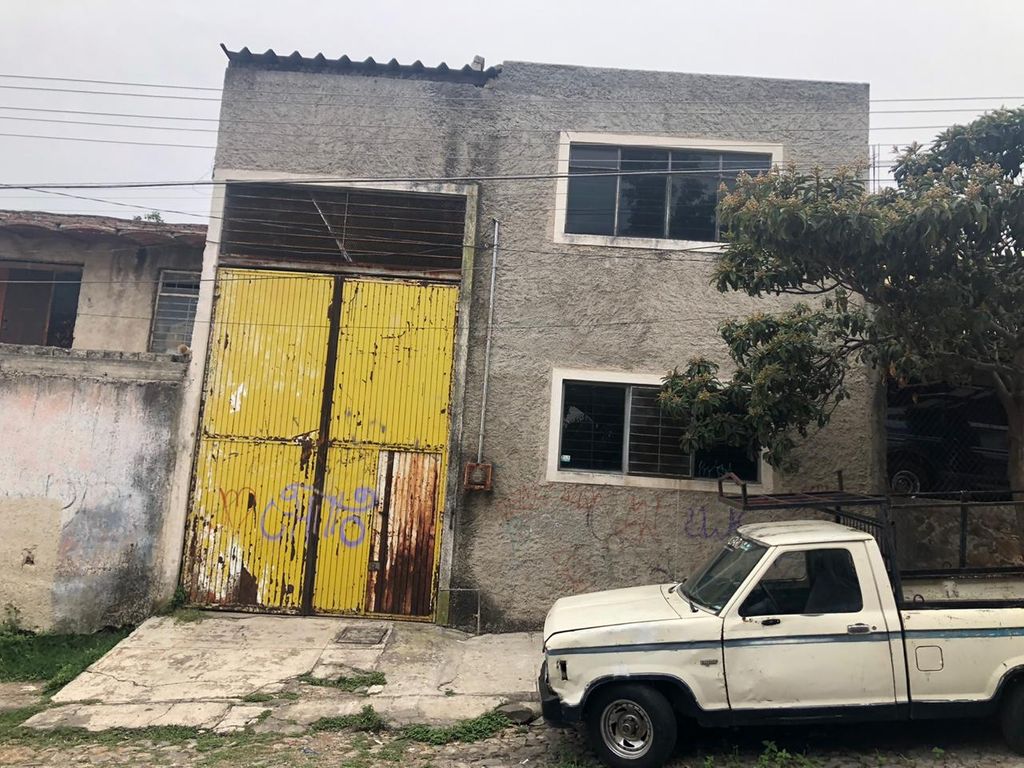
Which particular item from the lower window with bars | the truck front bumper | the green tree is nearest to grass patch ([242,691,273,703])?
the truck front bumper

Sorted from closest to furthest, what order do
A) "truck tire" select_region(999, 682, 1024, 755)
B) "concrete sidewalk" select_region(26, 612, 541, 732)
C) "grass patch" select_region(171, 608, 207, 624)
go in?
"truck tire" select_region(999, 682, 1024, 755)
"concrete sidewalk" select_region(26, 612, 541, 732)
"grass patch" select_region(171, 608, 207, 624)

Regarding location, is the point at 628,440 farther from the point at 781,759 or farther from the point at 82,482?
the point at 82,482

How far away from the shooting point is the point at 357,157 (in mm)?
8336

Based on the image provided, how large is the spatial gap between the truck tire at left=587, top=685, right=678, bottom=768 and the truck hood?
433 millimetres

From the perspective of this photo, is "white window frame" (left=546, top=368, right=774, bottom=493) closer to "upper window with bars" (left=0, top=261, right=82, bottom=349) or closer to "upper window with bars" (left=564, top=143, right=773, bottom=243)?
"upper window with bars" (left=564, top=143, right=773, bottom=243)

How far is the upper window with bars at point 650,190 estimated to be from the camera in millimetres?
8336

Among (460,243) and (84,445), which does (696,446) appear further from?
(84,445)

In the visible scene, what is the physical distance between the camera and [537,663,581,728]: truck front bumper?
456 centimetres

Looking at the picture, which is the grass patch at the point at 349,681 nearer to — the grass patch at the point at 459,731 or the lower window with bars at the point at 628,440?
the grass patch at the point at 459,731

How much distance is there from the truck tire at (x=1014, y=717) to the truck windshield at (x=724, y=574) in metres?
1.87

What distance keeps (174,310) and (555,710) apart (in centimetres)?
738

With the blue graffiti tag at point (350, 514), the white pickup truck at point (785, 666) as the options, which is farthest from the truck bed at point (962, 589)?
the blue graffiti tag at point (350, 514)

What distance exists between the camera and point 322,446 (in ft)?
25.9

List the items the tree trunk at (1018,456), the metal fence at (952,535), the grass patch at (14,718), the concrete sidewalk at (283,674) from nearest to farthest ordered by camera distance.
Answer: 1. the grass patch at (14,718)
2. the concrete sidewalk at (283,674)
3. the tree trunk at (1018,456)
4. the metal fence at (952,535)
